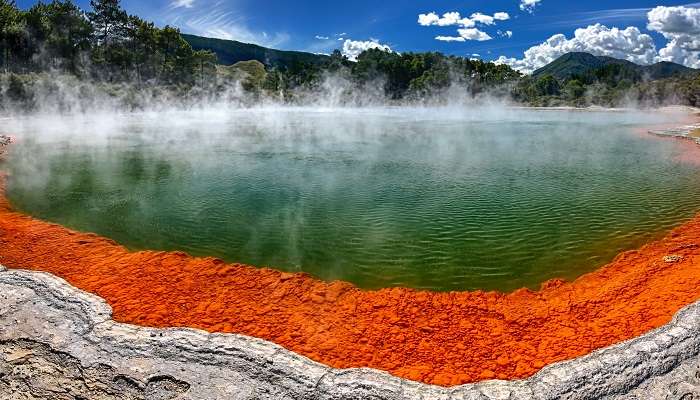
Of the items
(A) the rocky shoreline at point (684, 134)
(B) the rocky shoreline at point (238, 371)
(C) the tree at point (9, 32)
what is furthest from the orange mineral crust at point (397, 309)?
(C) the tree at point (9, 32)

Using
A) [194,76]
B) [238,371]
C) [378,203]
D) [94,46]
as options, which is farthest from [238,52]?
[238,371]

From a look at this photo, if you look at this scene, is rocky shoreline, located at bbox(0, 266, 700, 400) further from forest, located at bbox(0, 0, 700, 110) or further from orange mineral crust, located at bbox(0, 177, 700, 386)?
forest, located at bbox(0, 0, 700, 110)

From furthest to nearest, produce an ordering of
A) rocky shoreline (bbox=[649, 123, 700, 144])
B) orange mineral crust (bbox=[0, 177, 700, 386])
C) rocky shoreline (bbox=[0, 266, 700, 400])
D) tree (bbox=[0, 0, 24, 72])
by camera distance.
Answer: tree (bbox=[0, 0, 24, 72]) → rocky shoreline (bbox=[649, 123, 700, 144]) → orange mineral crust (bbox=[0, 177, 700, 386]) → rocky shoreline (bbox=[0, 266, 700, 400])

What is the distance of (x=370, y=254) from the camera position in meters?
10.2

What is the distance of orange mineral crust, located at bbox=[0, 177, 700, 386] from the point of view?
6719 millimetres

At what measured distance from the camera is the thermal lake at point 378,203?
10.0 m

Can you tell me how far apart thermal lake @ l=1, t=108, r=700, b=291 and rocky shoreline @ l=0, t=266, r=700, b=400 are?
3.09 meters

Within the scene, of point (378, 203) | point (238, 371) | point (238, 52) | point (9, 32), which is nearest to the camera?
point (238, 371)

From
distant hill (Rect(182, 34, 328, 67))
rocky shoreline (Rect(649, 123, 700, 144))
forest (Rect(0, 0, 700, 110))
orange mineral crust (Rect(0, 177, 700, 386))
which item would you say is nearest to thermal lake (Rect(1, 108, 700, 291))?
orange mineral crust (Rect(0, 177, 700, 386))

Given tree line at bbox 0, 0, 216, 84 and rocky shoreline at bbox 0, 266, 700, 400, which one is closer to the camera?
rocky shoreline at bbox 0, 266, 700, 400

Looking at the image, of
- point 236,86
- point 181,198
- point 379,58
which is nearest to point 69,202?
point 181,198

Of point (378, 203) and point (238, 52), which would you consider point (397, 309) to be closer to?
point (378, 203)

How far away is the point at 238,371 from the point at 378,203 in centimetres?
846

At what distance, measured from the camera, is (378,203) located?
45.0 feet
